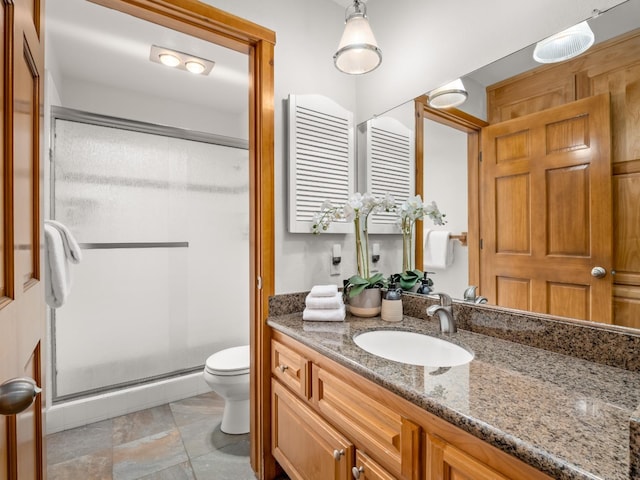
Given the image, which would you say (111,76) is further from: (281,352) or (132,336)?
(281,352)

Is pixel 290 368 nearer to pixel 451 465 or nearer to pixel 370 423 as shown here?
pixel 370 423

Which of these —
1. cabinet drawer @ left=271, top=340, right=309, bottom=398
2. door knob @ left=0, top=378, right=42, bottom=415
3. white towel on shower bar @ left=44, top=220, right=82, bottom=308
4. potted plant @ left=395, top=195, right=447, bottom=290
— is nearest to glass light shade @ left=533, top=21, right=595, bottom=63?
potted plant @ left=395, top=195, right=447, bottom=290

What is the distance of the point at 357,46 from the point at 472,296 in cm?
113

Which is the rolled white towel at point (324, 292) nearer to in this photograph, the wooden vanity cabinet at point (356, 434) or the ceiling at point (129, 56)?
the wooden vanity cabinet at point (356, 434)

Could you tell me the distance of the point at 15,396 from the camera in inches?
20.0

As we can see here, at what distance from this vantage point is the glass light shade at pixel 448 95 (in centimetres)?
142

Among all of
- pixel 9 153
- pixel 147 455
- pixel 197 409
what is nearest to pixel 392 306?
pixel 9 153

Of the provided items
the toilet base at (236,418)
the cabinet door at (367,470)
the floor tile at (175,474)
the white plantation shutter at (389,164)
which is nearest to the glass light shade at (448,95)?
the white plantation shutter at (389,164)

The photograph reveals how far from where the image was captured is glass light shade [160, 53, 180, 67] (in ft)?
7.17

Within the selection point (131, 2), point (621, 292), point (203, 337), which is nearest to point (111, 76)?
point (131, 2)

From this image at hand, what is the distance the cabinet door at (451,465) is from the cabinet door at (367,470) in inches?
7.0

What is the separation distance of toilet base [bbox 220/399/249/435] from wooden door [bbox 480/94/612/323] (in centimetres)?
159

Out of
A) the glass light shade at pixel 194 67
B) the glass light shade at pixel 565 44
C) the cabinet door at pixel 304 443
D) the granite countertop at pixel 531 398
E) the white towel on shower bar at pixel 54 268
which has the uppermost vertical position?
the glass light shade at pixel 194 67

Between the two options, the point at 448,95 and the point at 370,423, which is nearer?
the point at 370,423
